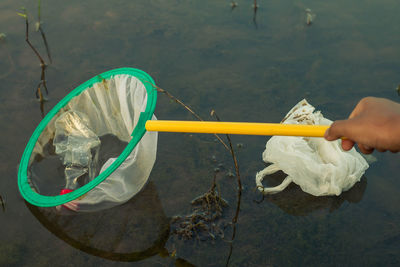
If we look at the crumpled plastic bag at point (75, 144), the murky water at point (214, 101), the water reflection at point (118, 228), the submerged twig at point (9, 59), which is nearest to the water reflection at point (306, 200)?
the murky water at point (214, 101)

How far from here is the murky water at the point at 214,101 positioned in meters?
2.49

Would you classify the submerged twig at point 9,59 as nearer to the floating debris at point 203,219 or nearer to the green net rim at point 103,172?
the green net rim at point 103,172

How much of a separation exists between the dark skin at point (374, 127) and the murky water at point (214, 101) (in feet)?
3.20

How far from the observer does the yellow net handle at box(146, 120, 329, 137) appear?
1971 mm

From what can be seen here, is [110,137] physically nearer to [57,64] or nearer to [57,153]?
[57,153]

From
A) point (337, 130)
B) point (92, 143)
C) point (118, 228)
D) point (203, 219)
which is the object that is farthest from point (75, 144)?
point (337, 130)

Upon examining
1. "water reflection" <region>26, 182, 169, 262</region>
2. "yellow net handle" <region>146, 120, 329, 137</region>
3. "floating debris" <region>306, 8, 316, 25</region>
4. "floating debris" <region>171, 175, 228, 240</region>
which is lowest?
"water reflection" <region>26, 182, 169, 262</region>

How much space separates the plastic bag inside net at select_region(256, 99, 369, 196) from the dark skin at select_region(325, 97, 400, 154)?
0.82 meters

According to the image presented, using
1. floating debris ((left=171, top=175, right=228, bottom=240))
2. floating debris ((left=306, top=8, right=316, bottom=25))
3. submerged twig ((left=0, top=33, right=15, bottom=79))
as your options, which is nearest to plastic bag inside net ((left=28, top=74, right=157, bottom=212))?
floating debris ((left=171, top=175, right=228, bottom=240))

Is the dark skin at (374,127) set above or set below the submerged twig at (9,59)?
above

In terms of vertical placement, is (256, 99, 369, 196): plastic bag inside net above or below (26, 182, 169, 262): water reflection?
above

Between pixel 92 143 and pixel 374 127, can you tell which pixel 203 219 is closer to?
pixel 92 143

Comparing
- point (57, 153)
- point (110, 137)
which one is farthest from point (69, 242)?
point (110, 137)

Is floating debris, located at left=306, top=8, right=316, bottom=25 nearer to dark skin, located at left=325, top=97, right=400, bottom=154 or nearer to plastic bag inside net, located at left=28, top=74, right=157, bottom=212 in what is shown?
plastic bag inside net, located at left=28, top=74, right=157, bottom=212
